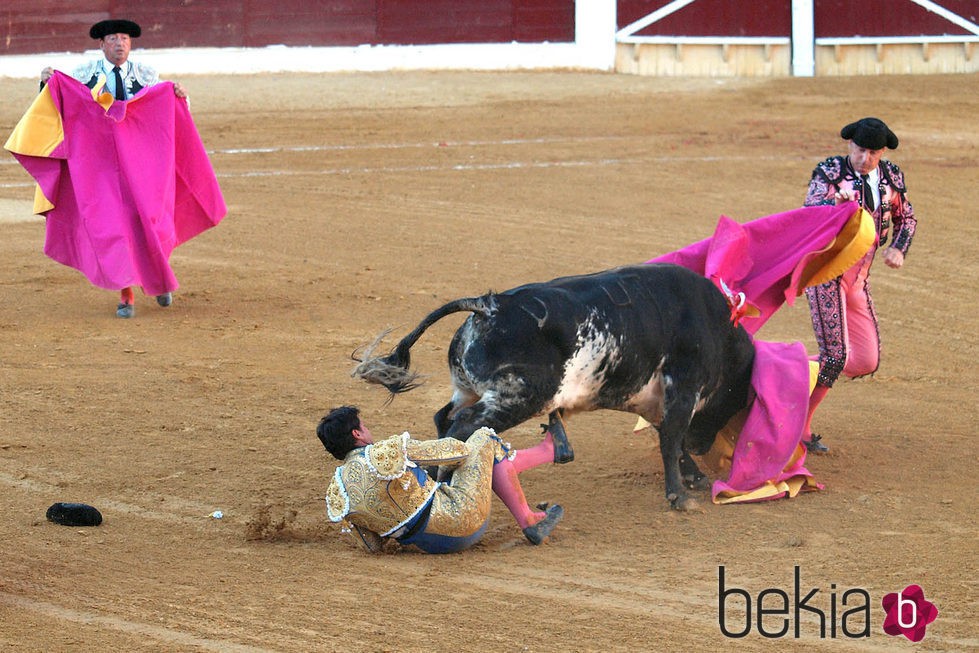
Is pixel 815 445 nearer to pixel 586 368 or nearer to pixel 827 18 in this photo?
pixel 586 368

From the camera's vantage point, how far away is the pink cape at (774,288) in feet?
16.8

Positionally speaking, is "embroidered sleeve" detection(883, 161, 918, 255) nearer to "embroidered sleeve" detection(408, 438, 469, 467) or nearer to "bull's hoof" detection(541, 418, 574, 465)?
"bull's hoof" detection(541, 418, 574, 465)

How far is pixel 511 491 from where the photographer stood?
4.47 metres

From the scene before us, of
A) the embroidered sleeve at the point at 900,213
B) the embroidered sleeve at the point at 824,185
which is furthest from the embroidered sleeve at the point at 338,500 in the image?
the embroidered sleeve at the point at 900,213

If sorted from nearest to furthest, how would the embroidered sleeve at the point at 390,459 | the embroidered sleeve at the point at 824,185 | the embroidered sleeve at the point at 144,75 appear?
the embroidered sleeve at the point at 390,459 < the embroidered sleeve at the point at 824,185 < the embroidered sleeve at the point at 144,75

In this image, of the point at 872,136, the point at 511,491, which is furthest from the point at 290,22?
the point at 511,491

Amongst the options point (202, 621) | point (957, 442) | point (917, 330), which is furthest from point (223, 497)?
point (917, 330)

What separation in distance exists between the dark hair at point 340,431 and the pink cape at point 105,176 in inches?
137

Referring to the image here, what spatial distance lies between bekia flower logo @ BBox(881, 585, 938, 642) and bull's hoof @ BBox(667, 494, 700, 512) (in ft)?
3.13

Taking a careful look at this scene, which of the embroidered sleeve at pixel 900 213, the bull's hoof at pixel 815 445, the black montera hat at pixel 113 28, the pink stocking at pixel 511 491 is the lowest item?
the bull's hoof at pixel 815 445

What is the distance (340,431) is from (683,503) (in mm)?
1296

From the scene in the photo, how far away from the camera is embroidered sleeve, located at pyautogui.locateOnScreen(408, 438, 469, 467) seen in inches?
170

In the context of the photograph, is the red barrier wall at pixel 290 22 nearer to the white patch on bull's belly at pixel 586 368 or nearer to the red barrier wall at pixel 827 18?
the red barrier wall at pixel 827 18

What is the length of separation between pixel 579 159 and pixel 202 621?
8775 millimetres
